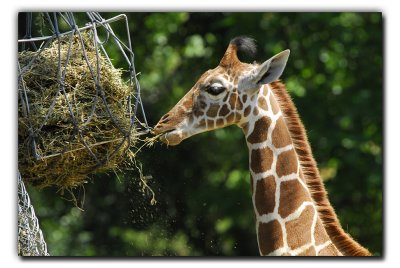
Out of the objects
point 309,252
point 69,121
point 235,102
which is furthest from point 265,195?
point 69,121

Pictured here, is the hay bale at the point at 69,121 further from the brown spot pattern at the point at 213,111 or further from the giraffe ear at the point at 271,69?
the giraffe ear at the point at 271,69

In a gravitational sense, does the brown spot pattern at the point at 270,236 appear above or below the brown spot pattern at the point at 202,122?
below

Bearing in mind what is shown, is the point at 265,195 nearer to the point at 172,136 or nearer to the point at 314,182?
the point at 314,182

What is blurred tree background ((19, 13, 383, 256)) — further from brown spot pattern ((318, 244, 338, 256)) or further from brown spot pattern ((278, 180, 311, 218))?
brown spot pattern ((318, 244, 338, 256))

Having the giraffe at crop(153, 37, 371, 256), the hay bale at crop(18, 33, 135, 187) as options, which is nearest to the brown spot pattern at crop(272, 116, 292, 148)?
the giraffe at crop(153, 37, 371, 256)

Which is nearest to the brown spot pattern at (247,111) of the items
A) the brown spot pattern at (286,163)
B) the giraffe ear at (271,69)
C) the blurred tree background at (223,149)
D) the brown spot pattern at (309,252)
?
the giraffe ear at (271,69)

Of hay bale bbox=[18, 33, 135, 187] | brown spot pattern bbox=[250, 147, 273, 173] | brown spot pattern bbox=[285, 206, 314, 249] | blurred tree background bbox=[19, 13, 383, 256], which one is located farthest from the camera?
blurred tree background bbox=[19, 13, 383, 256]

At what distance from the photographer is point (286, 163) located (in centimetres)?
347

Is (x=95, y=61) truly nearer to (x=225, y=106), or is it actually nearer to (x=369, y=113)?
(x=225, y=106)

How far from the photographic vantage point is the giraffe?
133 inches

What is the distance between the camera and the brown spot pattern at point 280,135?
137 inches

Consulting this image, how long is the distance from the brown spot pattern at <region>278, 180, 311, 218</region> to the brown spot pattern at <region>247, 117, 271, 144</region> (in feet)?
0.64
